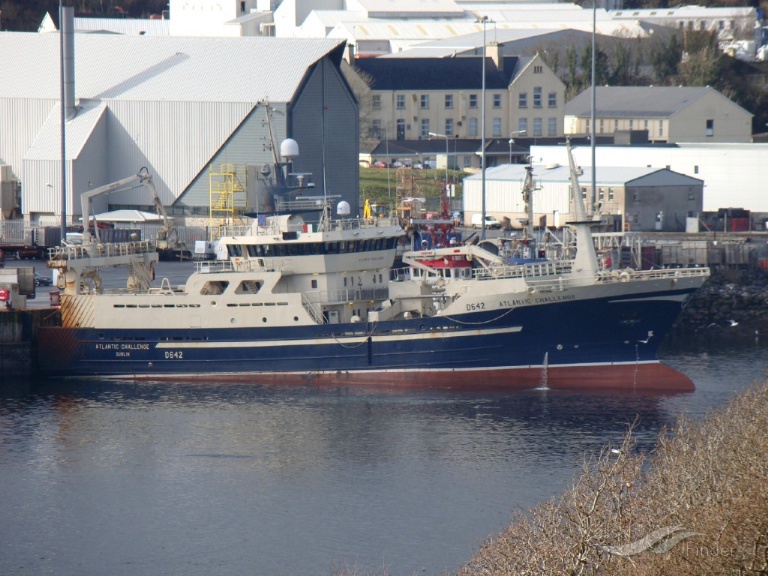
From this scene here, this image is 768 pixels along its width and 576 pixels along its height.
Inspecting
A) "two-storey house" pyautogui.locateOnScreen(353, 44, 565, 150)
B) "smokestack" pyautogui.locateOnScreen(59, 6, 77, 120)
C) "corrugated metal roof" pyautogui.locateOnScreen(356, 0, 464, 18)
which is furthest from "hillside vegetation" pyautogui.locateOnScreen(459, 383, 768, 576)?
"corrugated metal roof" pyautogui.locateOnScreen(356, 0, 464, 18)

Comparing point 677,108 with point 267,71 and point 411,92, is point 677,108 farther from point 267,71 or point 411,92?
point 267,71

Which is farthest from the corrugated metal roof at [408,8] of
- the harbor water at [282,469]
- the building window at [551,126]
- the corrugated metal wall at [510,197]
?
the harbor water at [282,469]

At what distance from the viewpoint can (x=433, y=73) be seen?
10025cm

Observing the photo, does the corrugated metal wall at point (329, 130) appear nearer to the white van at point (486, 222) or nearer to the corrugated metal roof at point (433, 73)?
the white van at point (486, 222)

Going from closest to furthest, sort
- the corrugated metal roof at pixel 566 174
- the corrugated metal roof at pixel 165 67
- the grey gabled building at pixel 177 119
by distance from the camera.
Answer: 1. the grey gabled building at pixel 177 119
2. the corrugated metal roof at pixel 165 67
3. the corrugated metal roof at pixel 566 174

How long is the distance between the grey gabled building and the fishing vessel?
21467 mm

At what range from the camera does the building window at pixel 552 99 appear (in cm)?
10019

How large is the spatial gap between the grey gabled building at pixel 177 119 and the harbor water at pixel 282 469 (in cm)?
2498

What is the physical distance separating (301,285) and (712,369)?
14.0m

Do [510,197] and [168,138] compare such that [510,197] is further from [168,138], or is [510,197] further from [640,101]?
[640,101]

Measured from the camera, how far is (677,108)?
299 ft

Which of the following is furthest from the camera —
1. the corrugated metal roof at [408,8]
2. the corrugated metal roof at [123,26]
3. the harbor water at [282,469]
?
the corrugated metal roof at [408,8]

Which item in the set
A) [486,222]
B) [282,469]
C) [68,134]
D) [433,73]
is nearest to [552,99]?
[433,73]

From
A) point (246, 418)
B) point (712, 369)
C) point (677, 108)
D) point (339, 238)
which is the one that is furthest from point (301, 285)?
point (677, 108)
